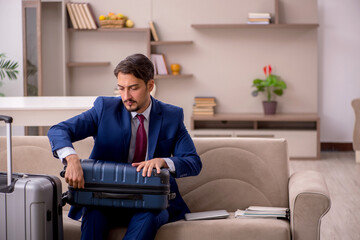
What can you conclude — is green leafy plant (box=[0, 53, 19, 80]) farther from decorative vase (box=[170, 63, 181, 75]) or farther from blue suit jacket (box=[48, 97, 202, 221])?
blue suit jacket (box=[48, 97, 202, 221])

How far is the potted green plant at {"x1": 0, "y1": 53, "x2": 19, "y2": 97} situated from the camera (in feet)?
21.6

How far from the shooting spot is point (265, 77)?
6902 millimetres

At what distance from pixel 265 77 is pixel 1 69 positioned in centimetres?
318

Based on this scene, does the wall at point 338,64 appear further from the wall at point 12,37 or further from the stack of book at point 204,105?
the wall at point 12,37

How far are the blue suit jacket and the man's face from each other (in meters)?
0.09

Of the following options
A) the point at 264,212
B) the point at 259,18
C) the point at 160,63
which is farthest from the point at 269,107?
the point at 264,212

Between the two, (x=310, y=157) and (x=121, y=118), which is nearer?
(x=121, y=118)

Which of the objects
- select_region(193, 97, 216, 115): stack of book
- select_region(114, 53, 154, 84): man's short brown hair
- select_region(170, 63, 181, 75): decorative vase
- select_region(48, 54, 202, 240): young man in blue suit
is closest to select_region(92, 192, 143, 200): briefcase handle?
select_region(48, 54, 202, 240): young man in blue suit

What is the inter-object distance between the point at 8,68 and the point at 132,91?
4547 mm

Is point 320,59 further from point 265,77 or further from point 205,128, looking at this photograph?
point 205,128

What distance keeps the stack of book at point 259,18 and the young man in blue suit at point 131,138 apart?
4312mm

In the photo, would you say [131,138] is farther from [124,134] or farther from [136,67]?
[136,67]

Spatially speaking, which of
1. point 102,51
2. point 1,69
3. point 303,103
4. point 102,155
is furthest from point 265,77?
point 102,155

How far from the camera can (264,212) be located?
2611 millimetres
